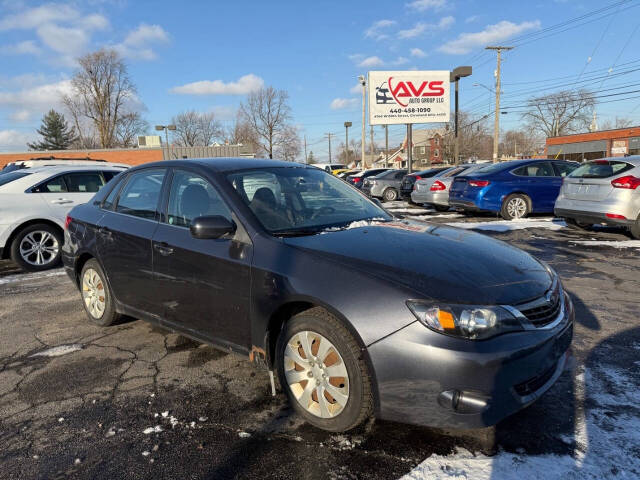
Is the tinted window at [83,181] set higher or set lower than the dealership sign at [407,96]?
lower

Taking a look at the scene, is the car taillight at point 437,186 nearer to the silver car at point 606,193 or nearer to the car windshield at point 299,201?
the silver car at point 606,193

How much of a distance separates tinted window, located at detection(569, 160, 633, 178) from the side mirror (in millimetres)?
7574

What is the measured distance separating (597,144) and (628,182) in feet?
160

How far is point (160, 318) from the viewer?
138 inches

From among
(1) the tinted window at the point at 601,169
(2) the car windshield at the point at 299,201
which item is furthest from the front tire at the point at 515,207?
(2) the car windshield at the point at 299,201

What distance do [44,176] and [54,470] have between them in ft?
20.7

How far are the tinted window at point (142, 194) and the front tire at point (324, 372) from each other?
68.7 inches

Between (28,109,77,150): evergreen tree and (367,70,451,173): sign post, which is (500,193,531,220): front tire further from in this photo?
(28,109,77,150): evergreen tree

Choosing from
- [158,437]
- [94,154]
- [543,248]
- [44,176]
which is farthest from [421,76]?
[94,154]

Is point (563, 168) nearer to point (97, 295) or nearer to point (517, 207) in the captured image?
point (517, 207)

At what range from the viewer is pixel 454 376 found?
2.13 metres

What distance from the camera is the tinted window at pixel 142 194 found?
146 inches

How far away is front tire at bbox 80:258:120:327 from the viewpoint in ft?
13.6

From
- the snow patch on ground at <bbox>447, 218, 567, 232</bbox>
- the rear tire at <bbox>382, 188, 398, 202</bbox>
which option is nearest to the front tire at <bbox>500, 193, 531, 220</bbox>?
the snow patch on ground at <bbox>447, 218, 567, 232</bbox>
